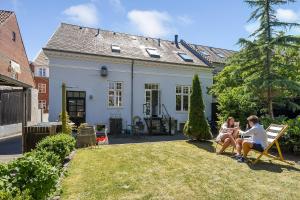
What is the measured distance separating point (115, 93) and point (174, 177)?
13113 millimetres

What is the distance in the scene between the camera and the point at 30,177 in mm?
4332

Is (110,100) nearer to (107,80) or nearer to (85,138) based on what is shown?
(107,80)

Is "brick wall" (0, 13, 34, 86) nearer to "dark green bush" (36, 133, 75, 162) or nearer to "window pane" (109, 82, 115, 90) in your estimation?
"window pane" (109, 82, 115, 90)

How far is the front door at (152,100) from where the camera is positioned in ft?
69.1

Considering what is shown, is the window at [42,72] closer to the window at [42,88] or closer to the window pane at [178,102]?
the window at [42,88]

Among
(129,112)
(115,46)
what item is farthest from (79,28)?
(129,112)

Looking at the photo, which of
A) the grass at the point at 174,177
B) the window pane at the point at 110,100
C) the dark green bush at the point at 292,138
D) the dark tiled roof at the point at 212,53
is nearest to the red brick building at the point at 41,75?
the dark tiled roof at the point at 212,53

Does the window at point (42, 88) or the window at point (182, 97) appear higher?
the window at point (42, 88)

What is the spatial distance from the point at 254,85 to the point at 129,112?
9.49m

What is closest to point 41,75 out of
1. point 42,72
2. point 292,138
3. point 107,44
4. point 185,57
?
point 42,72

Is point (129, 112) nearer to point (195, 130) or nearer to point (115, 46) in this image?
point (115, 46)

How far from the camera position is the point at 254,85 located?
12.7 meters

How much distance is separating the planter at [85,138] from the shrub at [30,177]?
7.56m

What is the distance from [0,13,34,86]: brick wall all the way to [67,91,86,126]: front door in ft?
16.9
